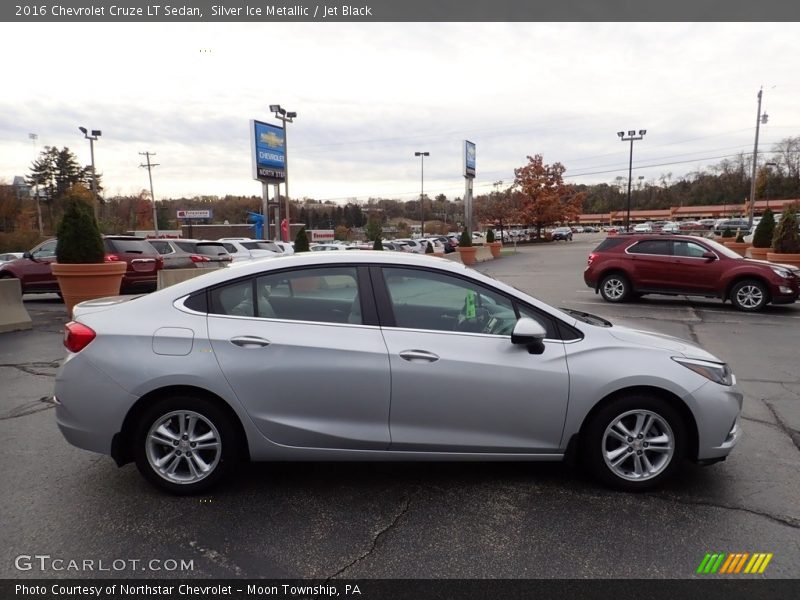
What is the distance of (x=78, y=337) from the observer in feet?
11.5

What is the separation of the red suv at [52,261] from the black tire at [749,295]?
13964mm

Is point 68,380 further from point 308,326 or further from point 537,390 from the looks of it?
point 537,390

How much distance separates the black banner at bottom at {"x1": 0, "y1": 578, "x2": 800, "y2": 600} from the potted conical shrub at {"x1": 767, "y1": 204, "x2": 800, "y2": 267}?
1640 cm

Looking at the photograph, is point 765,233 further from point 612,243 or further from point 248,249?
point 248,249

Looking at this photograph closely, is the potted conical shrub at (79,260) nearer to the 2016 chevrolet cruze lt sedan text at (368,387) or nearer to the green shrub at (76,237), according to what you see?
the green shrub at (76,237)

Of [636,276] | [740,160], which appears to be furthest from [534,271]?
[740,160]

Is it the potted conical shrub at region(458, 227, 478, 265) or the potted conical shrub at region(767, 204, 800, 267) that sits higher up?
the potted conical shrub at region(767, 204, 800, 267)

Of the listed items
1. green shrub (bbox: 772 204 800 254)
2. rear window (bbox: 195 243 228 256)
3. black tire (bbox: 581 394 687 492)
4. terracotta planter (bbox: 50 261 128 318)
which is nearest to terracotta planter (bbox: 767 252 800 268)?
green shrub (bbox: 772 204 800 254)

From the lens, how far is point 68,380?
137 inches

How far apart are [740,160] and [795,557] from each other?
137 m

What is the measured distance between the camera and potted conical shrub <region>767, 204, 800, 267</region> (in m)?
15.9

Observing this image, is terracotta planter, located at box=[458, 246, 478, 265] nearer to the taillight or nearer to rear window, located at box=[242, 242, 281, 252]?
rear window, located at box=[242, 242, 281, 252]

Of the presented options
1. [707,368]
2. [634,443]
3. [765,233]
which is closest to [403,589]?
[634,443]

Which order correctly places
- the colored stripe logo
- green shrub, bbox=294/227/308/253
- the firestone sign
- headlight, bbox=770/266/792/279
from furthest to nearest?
the firestone sign < green shrub, bbox=294/227/308/253 < headlight, bbox=770/266/792/279 < the colored stripe logo
